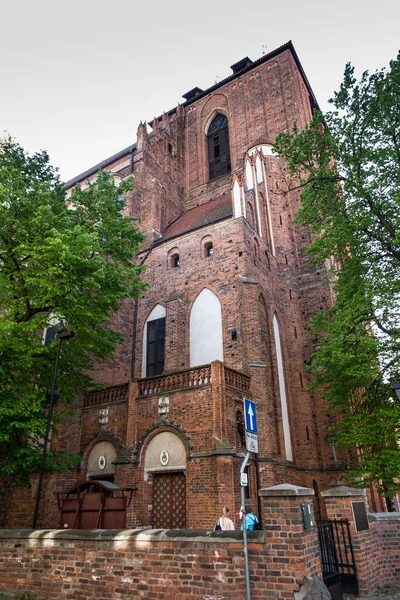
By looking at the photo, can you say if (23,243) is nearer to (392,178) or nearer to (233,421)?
(233,421)

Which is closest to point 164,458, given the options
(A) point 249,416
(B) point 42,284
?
(B) point 42,284

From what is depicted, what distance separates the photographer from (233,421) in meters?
13.2

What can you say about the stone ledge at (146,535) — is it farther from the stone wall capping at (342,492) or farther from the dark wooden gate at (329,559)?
the stone wall capping at (342,492)

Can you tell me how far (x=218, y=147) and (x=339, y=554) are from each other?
2813 cm

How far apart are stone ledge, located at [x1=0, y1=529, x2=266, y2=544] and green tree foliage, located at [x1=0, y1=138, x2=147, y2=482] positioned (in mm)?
3490

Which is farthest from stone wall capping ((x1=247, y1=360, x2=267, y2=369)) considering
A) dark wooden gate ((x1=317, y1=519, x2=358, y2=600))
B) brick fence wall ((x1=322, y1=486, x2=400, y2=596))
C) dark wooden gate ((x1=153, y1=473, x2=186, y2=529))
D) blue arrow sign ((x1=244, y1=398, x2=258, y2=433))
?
blue arrow sign ((x1=244, y1=398, x2=258, y2=433))

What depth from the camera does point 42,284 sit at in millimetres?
10805

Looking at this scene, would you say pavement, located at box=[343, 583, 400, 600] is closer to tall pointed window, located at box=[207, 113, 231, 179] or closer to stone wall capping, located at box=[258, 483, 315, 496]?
stone wall capping, located at box=[258, 483, 315, 496]

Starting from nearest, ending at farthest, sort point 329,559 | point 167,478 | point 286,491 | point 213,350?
point 286,491 → point 329,559 → point 167,478 → point 213,350

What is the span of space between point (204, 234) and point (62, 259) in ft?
31.6

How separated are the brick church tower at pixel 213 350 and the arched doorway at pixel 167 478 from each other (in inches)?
1.7

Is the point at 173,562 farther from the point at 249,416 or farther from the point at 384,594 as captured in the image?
the point at 384,594

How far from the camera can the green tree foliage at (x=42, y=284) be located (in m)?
10.9

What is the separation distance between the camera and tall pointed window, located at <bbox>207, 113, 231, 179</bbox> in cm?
2975
